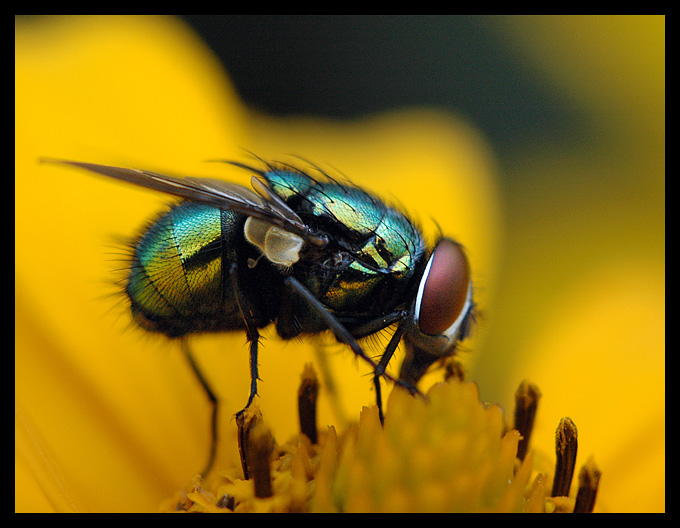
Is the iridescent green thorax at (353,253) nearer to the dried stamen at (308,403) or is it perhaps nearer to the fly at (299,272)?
the fly at (299,272)

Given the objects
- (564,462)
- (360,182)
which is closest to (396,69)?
(360,182)

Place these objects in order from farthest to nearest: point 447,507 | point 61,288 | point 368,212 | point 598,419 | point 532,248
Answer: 1. point 532,248
2. point 598,419
3. point 61,288
4. point 368,212
5. point 447,507

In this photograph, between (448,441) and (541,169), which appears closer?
(448,441)

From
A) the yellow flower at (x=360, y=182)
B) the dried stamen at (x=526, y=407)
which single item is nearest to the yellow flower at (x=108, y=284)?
the yellow flower at (x=360, y=182)

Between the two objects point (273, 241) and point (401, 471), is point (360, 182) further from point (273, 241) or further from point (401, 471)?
point (401, 471)

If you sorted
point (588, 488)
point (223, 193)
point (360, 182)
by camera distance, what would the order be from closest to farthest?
point (223, 193), point (588, 488), point (360, 182)
